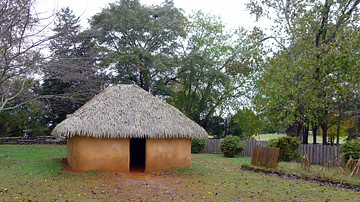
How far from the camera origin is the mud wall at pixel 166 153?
12327mm

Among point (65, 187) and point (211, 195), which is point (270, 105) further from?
point (65, 187)

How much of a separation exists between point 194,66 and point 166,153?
13.9m

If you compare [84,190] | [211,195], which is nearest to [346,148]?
[211,195]

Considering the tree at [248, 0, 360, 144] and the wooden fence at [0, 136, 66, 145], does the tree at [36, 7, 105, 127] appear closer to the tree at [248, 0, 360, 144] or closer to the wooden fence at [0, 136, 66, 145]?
the wooden fence at [0, 136, 66, 145]

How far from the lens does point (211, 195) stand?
29.1 ft

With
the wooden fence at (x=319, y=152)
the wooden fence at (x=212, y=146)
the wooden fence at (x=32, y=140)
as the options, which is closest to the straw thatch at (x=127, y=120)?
the wooden fence at (x=319, y=152)

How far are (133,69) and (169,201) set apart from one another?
55.7ft

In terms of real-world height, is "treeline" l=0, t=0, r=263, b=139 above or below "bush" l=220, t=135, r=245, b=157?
→ above

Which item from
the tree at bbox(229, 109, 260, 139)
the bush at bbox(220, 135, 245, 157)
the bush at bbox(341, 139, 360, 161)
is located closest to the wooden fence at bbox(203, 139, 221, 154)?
the bush at bbox(220, 135, 245, 157)

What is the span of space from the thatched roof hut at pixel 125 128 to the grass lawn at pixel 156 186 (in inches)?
32.4

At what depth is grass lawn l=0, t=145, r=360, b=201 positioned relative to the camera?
8609mm

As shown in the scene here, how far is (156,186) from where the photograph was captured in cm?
989

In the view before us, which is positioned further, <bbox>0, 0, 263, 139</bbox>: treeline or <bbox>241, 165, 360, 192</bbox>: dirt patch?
<bbox>0, 0, 263, 139</bbox>: treeline

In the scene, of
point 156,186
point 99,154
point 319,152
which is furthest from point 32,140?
point 319,152
